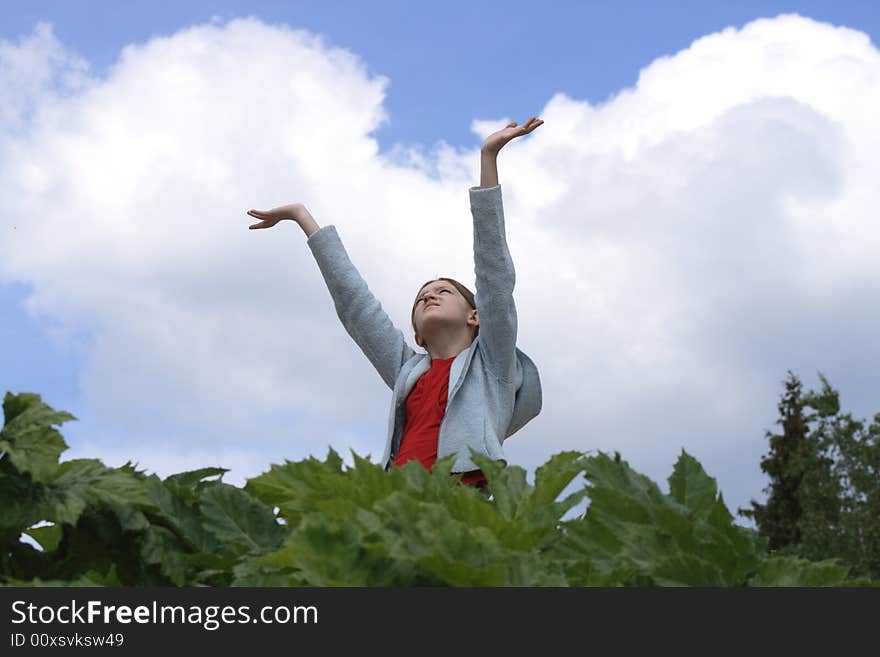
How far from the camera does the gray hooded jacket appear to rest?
4887mm

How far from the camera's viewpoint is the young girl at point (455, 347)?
490cm

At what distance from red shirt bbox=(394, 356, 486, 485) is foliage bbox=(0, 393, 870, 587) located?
2887mm

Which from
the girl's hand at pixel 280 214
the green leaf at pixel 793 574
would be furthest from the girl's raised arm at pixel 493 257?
the green leaf at pixel 793 574

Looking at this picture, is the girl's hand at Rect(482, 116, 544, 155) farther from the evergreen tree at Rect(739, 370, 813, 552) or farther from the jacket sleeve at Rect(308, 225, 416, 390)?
the evergreen tree at Rect(739, 370, 813, 552)

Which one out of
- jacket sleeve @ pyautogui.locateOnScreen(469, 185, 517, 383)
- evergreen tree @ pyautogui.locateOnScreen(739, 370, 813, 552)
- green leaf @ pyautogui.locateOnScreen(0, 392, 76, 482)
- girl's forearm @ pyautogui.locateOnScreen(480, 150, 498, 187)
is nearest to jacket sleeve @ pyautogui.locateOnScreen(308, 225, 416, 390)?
jacket sleeve @ pyautogui.locateOnScreen(469, 185, 517, 383)

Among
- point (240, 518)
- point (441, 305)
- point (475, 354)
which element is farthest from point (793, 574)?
point (441, 305)

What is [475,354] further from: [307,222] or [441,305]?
[307,222]

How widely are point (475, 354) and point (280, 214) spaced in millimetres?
1362

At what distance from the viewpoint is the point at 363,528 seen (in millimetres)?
1480

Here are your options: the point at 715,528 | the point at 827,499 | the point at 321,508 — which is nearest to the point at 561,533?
the point at 715,528

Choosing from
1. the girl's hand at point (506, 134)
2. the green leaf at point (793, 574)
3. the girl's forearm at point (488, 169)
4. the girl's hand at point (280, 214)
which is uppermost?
the girl's hand at point (280, 214)

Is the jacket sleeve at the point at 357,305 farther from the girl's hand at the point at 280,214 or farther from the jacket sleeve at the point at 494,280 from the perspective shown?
the jacket sleeve at the point at 494,280

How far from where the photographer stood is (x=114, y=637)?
4.40 ft

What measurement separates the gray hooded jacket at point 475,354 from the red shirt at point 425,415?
0.05 meters
